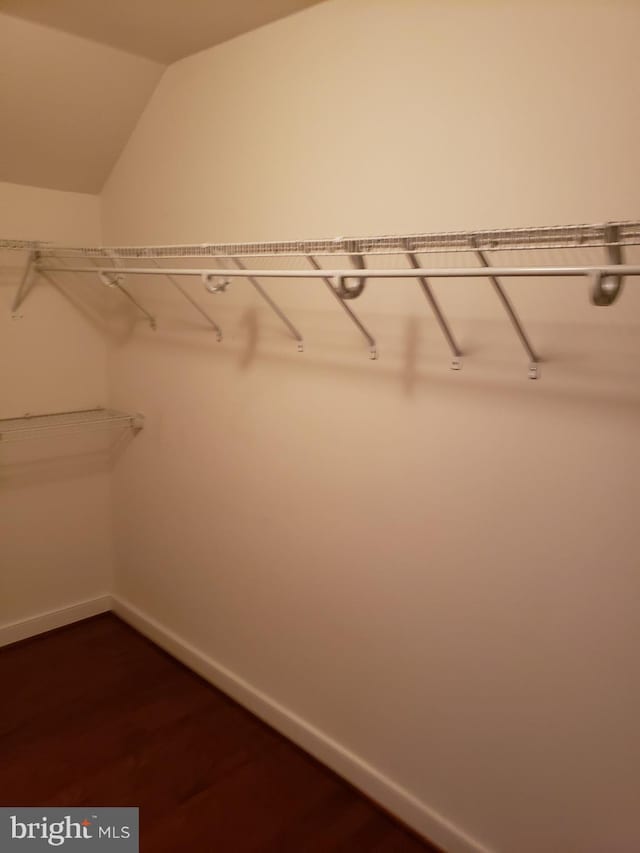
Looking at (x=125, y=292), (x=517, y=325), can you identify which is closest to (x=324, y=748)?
(x=517, y=325)

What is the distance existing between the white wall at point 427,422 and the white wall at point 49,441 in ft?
1.70

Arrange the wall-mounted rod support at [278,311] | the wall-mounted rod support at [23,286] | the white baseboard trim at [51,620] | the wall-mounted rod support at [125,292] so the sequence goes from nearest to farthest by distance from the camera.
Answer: the wall-mounted rod support at [278,311] < the wall-mounted rod support at [125,292] < the wall-mounted rod support at [23,286] < the white baseboard trim at [51,620]

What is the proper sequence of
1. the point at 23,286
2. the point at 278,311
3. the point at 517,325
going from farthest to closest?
the point at 23,286 < the point at 278,311 < the point at 517,325

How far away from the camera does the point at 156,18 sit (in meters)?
2.01

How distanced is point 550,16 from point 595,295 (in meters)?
0.67

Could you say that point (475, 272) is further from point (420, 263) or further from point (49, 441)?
point (49, 441)

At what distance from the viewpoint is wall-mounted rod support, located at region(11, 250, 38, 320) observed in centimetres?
265

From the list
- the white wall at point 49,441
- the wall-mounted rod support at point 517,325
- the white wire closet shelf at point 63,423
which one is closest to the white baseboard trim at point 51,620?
the white wall at point 49,441

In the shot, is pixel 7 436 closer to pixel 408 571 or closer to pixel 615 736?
pixel 408 571

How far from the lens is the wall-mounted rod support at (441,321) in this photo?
1.51 metres

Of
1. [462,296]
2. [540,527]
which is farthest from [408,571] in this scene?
[462,296]

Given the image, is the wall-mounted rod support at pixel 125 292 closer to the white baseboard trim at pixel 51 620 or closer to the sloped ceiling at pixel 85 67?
the sloped ceiling at pixel 85 67

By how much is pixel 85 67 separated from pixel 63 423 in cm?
134

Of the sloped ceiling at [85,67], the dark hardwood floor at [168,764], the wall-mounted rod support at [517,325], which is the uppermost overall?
the sloped ceiling at [85,67]
